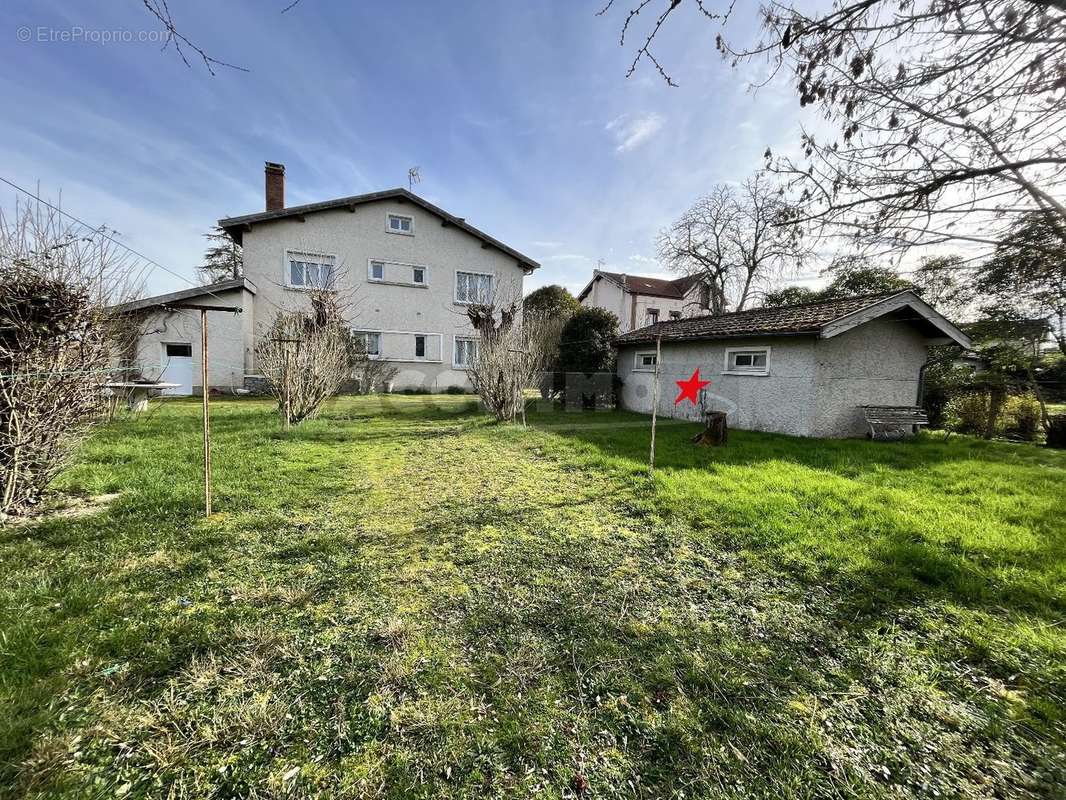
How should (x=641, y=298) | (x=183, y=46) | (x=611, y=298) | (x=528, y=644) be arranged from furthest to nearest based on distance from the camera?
(x=611, y=298)
(x=641, y=298)
(x=183, y=46)
(x=528, y=644)

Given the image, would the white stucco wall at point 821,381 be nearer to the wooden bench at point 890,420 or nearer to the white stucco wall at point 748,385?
the white stucco wall at point 748,385

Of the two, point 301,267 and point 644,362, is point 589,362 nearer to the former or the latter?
point 644,362

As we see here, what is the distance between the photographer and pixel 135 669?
2109 mm

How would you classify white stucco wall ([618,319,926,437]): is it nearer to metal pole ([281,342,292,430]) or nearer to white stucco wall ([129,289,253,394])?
metal pole ([281,342,292,430])

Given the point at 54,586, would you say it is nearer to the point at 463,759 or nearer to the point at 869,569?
the point at 463,759

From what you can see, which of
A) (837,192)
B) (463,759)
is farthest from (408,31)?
(463,759)

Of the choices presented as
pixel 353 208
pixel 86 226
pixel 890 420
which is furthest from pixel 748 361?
pixel 353 208

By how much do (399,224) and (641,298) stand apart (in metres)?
20.2

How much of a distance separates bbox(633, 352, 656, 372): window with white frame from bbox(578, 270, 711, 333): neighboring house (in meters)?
16.4

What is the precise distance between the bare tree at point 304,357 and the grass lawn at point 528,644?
4.05m

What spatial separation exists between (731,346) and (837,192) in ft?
25.7

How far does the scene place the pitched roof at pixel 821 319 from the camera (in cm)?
901

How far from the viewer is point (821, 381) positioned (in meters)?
9.45

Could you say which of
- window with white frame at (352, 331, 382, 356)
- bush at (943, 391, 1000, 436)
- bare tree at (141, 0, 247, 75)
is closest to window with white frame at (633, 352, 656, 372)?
bush at (943, 391, 1000, 436)
